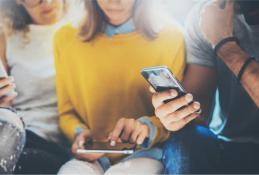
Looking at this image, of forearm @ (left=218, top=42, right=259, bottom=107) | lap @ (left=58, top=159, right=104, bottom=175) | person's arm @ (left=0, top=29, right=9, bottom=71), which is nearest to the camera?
forearm @ (left=218, top=42, right=259, bottom=107)

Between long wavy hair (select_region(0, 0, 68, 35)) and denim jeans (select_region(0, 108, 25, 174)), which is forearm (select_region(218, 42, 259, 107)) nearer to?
long wavy hair (select_region(0, 0, 68, 35))

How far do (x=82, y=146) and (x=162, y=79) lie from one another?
312 millimetres

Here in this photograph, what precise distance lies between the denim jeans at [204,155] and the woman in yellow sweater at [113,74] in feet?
0.18

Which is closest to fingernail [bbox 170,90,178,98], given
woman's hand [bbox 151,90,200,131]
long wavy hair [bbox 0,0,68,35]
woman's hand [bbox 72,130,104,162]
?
woman's hand [bbox 151,90,200,131]

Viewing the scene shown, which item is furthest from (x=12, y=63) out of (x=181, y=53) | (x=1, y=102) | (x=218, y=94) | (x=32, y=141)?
(x=218, y=94)

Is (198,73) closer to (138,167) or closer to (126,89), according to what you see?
(126,89)

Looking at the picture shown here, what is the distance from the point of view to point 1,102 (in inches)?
51.0

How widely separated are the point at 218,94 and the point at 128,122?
0.26m

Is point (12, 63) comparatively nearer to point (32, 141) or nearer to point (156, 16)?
point (32, 141)

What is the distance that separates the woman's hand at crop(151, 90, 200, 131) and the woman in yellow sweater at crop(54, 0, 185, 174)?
0.04m

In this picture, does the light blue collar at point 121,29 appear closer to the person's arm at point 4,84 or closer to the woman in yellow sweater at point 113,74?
the woman in yellow sweater at point 113,74

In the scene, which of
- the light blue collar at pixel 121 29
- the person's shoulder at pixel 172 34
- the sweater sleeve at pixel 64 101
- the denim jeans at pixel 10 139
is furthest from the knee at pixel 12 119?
Result: the person's shoulder at pixel 172 34

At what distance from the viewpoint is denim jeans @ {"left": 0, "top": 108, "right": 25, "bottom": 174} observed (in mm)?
1182

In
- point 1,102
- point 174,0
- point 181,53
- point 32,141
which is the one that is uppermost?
point 174,0
